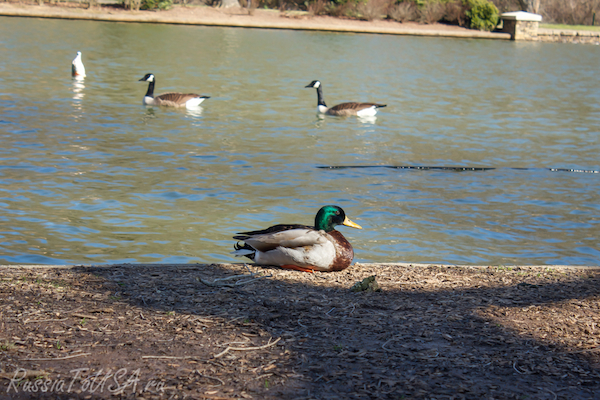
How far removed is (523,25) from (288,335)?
172 ft

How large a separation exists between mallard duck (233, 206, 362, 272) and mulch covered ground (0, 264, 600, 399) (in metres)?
0.19

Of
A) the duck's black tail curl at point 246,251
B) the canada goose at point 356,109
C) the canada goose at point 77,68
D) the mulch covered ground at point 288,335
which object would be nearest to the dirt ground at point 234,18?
the canada goose at point 77,68

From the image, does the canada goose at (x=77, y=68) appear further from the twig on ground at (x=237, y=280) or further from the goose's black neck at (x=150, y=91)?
the twig on ground at (x=237, y=280)

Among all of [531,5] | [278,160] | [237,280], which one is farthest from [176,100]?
[531,5]

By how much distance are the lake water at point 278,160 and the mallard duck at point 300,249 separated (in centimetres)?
122

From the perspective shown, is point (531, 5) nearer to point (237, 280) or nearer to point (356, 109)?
point (356, 109)

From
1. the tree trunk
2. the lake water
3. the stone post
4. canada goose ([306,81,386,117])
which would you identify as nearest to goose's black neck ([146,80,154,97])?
the lake water

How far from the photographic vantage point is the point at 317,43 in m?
38.0

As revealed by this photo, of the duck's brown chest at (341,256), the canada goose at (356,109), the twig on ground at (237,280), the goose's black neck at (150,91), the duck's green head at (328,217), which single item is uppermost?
the goose's black neck at (150,91)

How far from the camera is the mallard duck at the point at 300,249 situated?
617cm

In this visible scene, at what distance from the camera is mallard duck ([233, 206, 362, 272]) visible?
6.17 metres

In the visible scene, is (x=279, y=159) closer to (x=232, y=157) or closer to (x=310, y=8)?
(x=232, y=157)

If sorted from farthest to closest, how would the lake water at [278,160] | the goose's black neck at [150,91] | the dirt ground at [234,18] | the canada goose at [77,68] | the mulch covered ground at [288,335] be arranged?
the dirt ground at [234,18] < the canada goose at [77,68] < the goose's black neck at [150,91] < the lake water at [278,160] < the mulch covered ground at [288,335]

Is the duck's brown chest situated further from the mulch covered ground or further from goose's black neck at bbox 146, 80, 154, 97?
goose's black neck at bbox 146, 80, 154, 97
